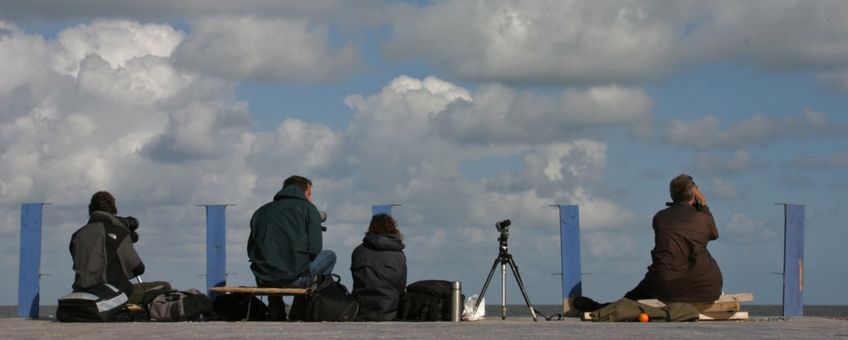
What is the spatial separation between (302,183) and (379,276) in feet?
4.64

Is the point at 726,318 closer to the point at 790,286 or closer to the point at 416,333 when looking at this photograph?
the point at 790,286

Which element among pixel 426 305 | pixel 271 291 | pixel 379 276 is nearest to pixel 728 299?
pixel 426 305

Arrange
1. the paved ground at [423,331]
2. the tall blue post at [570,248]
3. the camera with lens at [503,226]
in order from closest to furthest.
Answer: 1. the paved ground at [423,331]
2. the camera with lens at [503,226]
3. the tall blue post at [570,248]

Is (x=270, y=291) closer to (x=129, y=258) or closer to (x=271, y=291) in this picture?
(x=271, y=291)

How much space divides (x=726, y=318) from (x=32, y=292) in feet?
29.4

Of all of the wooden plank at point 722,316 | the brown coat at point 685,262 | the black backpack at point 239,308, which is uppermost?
the brown coat at point 685,262

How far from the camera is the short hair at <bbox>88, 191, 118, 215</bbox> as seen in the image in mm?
14180

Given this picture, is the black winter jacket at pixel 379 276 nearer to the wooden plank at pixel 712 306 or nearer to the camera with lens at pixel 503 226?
the camera with lens at pixel 503 226

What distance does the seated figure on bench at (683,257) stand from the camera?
1388cm

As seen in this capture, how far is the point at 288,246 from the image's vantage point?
14102 millimetres

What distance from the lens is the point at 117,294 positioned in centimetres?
1381

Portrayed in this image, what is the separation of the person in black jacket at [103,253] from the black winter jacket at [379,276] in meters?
2.47

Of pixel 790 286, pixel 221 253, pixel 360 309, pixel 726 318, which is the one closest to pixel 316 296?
pixel 360 309

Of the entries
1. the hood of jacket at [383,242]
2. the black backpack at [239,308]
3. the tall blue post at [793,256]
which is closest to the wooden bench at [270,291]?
the black backpack at [239,308]
